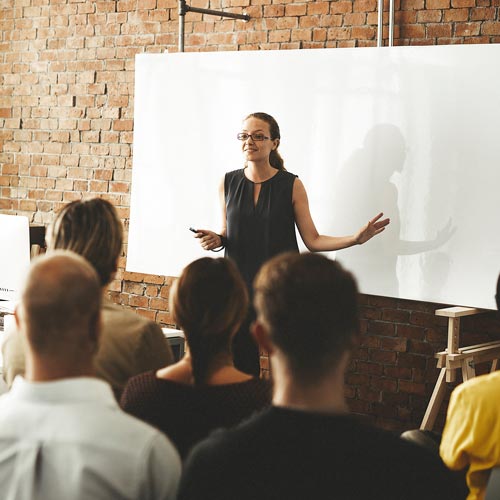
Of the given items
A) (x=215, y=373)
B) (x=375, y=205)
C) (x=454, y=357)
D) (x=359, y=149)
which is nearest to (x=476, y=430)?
(x=215, y=373)

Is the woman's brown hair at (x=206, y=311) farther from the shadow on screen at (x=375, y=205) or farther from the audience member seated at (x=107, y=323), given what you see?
the shadow on screen at (x=375, y=205)

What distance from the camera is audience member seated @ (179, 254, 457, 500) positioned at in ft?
4.16

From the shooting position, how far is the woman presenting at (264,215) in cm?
380

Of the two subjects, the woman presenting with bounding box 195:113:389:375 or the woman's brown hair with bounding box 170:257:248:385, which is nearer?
the woman's brown hair with bounding box 170:257:248:385

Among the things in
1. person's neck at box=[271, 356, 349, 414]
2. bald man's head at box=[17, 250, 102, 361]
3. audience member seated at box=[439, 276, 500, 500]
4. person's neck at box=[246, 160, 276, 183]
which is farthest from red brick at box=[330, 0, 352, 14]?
person's neck at box=[271, 356, 349, 414]

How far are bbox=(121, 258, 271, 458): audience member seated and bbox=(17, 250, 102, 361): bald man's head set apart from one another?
441mm

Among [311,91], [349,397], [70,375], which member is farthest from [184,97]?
[70,375]

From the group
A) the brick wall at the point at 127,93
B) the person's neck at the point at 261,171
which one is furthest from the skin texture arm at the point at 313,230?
the brick wall at the point at 127,93

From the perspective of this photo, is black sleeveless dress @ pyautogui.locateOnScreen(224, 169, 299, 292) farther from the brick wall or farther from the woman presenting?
the brick wall

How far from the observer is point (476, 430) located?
6.33ft

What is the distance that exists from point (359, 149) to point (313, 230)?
0.57m

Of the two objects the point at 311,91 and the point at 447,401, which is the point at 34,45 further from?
the point at 447,401

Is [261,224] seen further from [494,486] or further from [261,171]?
[494,486]

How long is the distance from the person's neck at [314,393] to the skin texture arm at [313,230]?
250 cm
